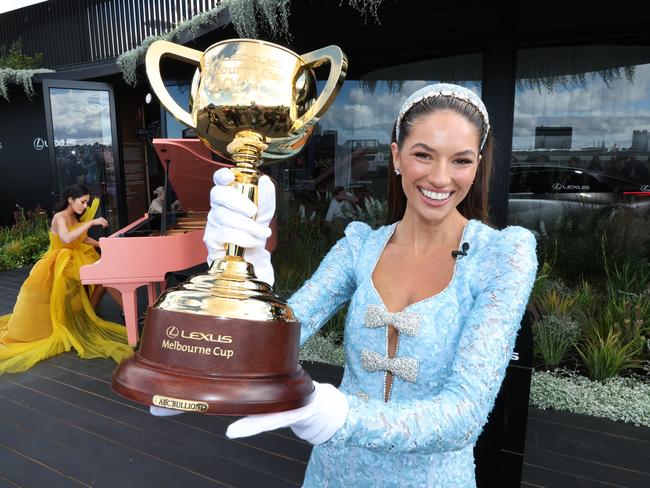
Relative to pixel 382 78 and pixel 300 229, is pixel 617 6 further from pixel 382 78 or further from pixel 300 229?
pixel 300 229

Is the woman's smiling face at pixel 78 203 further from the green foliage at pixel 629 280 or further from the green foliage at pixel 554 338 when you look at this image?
the green foliage at pixel 629 280

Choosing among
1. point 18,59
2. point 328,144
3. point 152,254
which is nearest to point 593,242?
point 328,144

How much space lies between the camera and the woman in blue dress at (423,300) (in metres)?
0.86

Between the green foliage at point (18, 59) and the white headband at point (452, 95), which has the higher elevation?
the green foliage at point (18, 59)

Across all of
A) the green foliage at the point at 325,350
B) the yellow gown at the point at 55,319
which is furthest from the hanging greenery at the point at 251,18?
the green foliage at the point at 325,350

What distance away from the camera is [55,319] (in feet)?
15.3

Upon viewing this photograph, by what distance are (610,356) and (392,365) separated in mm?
3277

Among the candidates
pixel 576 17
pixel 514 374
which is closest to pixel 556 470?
pixel 514 374

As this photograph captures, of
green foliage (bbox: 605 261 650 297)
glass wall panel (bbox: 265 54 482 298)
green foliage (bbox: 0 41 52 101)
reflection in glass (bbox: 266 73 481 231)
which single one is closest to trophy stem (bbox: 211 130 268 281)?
green foliage (bbox: 605 261 650 297)

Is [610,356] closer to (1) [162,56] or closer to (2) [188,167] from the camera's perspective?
(1) [162,56]

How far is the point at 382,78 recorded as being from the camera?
6809 millimetres

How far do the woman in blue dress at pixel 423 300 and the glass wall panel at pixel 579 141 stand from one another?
513cm

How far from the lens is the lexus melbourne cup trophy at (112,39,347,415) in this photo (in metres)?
0.80

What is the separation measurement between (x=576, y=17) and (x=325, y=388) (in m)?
4.91
